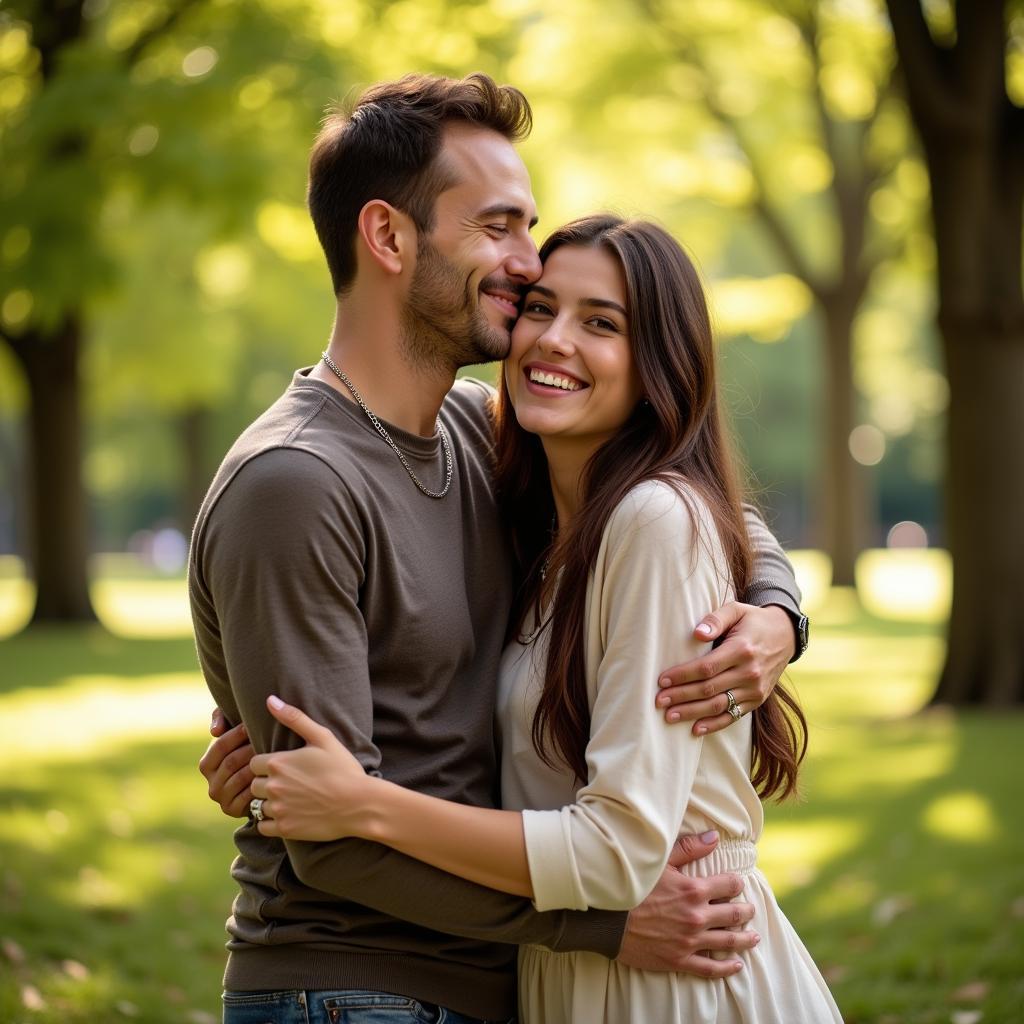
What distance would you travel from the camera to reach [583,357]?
3.39m

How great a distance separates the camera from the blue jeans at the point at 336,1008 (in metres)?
2.95

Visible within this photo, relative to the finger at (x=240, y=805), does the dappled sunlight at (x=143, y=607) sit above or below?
below

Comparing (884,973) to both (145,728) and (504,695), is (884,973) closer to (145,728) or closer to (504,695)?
(504,695)

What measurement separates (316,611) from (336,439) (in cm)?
45

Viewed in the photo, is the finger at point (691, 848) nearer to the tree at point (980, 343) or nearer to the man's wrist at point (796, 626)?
the man's wrist at point (796, 626)

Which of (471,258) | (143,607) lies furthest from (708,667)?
(143,607)

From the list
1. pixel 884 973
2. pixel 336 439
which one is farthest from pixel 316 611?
pixel 884 973

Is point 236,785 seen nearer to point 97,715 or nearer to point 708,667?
point 708,667

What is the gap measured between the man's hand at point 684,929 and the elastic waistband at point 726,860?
4 cm

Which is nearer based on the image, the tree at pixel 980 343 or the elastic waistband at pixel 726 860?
the elastic waistband at pixel 726 860

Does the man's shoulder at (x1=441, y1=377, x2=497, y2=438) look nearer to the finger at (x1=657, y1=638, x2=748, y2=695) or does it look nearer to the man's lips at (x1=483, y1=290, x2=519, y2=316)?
the man's lips at (x1=483, y1=290, x2=519, y2=316)

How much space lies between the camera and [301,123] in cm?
1451

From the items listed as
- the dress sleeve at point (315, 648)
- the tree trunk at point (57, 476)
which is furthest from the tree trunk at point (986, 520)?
the tree trunk at point (57, 476)

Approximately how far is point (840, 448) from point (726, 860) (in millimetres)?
22590
